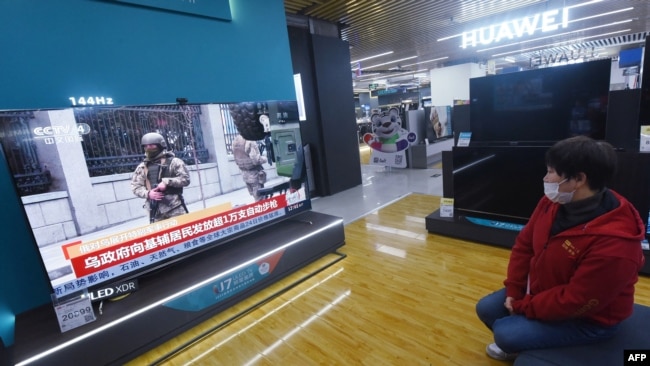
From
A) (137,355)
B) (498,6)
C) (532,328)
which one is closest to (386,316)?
(532,328)

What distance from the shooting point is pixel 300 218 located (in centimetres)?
312

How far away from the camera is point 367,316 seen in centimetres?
213

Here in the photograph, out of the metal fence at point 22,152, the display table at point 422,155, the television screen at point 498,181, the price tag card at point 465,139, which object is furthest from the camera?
the display table at point 422,155

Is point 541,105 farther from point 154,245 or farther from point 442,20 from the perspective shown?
point 442,20

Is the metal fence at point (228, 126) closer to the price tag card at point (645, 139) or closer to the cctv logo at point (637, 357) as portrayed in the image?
the cctv logo at point (637, 357)

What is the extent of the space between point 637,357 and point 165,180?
8.45 ft

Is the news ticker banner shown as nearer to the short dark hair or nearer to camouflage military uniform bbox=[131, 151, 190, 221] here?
camouflage military uniform bbox=[131, 151, 190, 221]

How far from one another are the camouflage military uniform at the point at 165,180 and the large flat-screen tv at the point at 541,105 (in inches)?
110

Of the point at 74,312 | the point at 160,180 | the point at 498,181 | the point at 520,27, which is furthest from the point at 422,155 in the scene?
the point at 74,312

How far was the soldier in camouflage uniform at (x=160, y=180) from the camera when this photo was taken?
6.60 feet

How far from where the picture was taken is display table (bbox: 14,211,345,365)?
1644 mm

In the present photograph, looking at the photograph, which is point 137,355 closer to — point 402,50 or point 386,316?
point 386,316

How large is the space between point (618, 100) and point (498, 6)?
4.03 m

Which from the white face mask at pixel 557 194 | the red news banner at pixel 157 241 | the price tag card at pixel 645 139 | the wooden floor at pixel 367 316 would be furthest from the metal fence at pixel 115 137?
the price tag card at pixel 645 139
